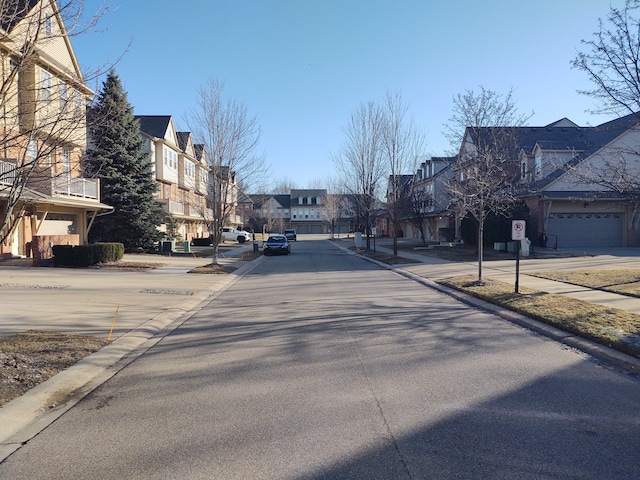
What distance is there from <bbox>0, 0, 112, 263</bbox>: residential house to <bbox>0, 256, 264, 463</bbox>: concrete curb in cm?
204

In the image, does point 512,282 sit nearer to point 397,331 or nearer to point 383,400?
point 397,331

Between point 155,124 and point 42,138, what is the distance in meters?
37.7

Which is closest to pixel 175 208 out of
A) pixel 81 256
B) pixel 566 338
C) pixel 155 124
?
pixel 155 124

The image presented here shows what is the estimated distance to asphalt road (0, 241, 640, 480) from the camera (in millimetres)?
3896

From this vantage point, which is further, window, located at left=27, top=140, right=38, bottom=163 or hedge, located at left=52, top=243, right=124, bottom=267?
hedge, located at left=52, top=243, right=124, bottom=267

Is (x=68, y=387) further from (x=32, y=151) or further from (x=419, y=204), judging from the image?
(x=419, y=204)

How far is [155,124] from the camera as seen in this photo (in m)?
42.4

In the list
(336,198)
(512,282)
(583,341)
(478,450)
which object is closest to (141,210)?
(512,282)

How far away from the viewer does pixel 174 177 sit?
145ft

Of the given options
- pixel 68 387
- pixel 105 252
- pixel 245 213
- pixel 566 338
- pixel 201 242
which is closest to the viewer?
pixel 68 387

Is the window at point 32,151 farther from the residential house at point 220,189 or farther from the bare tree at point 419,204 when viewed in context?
the bare tree at point 419,204

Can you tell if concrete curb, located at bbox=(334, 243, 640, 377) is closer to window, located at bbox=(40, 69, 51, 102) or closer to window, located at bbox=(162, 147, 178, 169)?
window, located at bbox=(40, 69, 51, 102)

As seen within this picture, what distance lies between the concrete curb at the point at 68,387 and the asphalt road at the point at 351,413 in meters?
0.17

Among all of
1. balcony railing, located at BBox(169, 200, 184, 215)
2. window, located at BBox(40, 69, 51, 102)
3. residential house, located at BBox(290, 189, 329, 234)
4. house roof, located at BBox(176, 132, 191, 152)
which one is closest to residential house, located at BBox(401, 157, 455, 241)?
balcony railing, located at BBox(169, 200, 184, 215)
